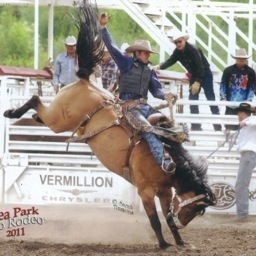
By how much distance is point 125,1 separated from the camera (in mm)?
17203

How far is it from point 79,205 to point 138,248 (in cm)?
303

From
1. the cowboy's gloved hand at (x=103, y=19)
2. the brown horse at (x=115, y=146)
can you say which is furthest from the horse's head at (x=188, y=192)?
the cowboy's gloved hand at (x=103, y=19)

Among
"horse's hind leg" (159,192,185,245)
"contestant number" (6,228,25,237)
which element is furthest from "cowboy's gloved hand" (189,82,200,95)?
"contestant number" (6,228,25,237)

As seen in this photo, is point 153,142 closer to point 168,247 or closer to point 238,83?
point 168,247

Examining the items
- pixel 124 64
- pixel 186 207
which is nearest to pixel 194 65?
pixel 124 64

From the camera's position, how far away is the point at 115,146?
10961mm

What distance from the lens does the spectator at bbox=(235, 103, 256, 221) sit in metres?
13.1

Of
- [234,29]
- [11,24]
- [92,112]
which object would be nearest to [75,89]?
[92,112]

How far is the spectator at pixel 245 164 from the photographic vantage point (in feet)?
43.0

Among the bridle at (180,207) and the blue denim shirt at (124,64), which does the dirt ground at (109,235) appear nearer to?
the bridle at (180,207)

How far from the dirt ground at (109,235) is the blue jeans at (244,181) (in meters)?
0.18

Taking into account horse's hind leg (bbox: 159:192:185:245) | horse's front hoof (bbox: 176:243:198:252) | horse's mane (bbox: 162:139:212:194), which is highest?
horse's mane (bbox: 162:139:212:194)

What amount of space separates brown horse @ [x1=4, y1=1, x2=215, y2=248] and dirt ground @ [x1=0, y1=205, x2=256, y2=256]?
0.39 metres

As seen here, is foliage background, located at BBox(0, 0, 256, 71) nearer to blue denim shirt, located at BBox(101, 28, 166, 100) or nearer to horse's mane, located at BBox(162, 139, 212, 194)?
blue denim shirt, located at BBox(101, 28, 166, 100)
